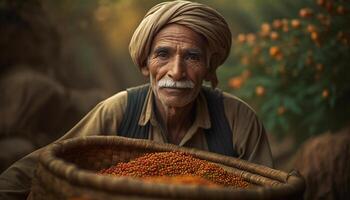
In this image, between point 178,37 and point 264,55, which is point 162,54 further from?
point 264,55

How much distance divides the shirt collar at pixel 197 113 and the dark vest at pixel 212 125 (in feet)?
0.07

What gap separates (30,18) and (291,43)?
2304 millimetres

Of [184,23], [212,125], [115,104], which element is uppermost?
[184,23]

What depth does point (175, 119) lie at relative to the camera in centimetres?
252

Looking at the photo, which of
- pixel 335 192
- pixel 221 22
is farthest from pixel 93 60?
pixel 221 22

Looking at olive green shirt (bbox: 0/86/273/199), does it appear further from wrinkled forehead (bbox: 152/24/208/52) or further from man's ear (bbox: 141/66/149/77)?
wrinkled forehead (bbox: 152/24/208/52)

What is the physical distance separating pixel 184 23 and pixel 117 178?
44.9 inches

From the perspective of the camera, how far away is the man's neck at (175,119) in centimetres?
249

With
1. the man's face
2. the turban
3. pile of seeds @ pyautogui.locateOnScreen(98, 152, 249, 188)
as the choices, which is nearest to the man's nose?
the man's face

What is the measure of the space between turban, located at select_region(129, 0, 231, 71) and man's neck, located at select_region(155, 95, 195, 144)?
0.92 ft

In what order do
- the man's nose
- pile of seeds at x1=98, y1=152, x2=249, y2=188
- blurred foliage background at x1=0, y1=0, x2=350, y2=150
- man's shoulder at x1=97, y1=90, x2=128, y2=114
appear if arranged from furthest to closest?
blurred foliage background at x1=0, y1=0, x2=350, y2=150
man's shoulder at x1=97, y1=90, x2=128, y2=114
the man's nose
pile of seeds at x1=98, y1=152, x2=249, y2=188

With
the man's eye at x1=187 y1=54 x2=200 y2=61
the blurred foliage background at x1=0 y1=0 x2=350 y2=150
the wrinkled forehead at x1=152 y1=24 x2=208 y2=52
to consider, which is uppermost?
the wrinkled forehead at x1=152 y1=24 x2=208 y2=52

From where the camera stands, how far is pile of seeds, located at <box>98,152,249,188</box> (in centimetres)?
183

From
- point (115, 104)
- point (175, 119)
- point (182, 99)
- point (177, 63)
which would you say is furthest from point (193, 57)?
point (115, 104)
